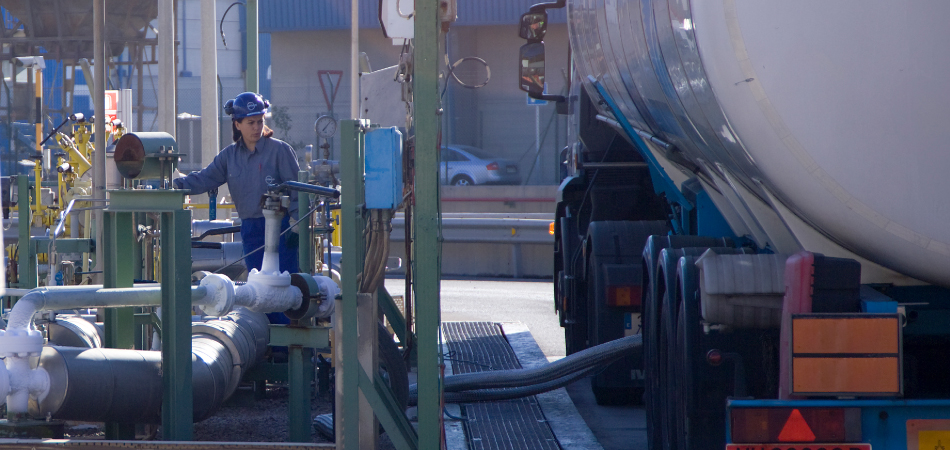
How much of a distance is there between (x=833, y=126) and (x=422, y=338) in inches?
63.9

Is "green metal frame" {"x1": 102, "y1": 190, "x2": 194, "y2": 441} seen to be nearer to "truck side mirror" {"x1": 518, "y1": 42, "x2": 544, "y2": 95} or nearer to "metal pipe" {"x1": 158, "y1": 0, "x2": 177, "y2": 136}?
"truck side mirror" {"x1": 518, "y1": 42, "x2": 544, "y2": 95}

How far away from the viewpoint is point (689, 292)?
11.4 ft

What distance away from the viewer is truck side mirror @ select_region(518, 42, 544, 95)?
6930mm

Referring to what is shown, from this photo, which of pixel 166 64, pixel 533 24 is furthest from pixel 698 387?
pixel 166 64

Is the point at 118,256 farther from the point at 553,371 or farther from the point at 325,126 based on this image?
the point at 325,126

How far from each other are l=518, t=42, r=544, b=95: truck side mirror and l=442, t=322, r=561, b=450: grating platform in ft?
6.61

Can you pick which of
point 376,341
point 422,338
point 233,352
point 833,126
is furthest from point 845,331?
point 233,352

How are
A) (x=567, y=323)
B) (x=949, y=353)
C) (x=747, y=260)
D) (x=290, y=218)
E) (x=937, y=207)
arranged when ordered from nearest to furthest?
(x=937, y=207) < (x=747, y=260) < (x=949, y=353) < (x=290, y=218) < (x=567, y=323)

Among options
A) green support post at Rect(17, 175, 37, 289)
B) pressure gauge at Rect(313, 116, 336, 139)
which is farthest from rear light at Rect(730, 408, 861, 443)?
green support post at Rect(17, 175, 37, 289)

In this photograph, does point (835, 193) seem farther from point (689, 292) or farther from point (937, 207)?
point (689, 292)

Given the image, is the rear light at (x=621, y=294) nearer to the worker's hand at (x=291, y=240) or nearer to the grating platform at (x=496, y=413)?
the grating platform at (x=496, y=413)

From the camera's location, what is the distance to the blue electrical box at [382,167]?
11.9 ft

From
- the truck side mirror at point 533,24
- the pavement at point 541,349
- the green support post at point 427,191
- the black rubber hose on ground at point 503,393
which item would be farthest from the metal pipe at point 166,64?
the green support post at point 427,191

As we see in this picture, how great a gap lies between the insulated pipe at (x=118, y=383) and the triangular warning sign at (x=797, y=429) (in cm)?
268
